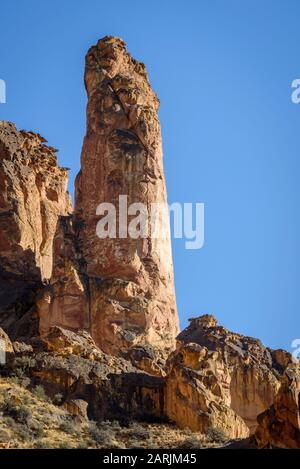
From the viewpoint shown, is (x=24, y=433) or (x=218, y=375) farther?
(x=218, y=375)

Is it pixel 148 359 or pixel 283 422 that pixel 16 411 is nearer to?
pixel 283 422

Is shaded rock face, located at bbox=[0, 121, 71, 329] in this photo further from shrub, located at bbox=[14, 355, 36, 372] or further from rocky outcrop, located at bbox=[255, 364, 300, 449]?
rocky outcrop, located at bbox=[255, 364, 300, 449]

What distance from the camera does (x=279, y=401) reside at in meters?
40.4

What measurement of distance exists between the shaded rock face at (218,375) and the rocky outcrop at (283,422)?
24.5 feet

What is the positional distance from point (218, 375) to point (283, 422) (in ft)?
41.3

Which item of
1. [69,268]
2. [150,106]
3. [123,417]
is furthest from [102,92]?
[123,417]

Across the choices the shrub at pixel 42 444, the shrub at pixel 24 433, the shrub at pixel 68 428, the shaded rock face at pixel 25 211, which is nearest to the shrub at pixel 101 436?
the shrub at pixel 68 428

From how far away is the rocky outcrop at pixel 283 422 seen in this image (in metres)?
38.9

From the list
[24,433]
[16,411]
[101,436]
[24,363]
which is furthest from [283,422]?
[24,363]

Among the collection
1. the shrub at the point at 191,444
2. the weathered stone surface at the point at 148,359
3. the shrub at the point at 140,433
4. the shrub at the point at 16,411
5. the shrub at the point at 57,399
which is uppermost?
the weathered stone surface at the point at 148,359

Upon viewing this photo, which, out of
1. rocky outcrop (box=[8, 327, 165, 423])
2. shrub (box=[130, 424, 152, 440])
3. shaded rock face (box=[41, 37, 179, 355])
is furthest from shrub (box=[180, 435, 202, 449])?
shaded rock face (box=[41, 37, 179, 355])

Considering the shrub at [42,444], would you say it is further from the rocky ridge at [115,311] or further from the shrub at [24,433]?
the rocky ridge at [115,311]

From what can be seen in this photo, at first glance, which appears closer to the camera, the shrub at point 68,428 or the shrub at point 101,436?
the shrub at point 101,436

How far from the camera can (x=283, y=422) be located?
3950 centimetres
